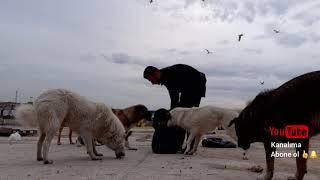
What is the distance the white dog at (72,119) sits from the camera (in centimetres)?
799

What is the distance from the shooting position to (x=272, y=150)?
564 cm

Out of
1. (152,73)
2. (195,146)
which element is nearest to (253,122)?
(195,146)

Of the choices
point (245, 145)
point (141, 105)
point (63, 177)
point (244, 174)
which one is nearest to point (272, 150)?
point (245, 145)

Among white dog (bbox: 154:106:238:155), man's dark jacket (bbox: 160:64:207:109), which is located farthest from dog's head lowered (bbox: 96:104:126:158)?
man's dark jacket (bbox: 160:64:207:109)

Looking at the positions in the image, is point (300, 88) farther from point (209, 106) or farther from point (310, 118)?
point (209, 106)

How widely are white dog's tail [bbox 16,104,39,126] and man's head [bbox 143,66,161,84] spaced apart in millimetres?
3115

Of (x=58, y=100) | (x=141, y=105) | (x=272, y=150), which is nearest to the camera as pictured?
(x=272, y=150)

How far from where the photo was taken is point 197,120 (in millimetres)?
10664

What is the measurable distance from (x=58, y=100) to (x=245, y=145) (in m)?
3.78

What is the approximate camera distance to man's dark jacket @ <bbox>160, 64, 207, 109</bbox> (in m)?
11.0

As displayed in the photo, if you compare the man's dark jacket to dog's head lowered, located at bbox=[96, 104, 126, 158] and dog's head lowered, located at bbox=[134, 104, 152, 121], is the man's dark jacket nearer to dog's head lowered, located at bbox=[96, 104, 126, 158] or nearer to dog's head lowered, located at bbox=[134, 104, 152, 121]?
dog's head lowered, located at bbox=[134, 104, 152, 121]

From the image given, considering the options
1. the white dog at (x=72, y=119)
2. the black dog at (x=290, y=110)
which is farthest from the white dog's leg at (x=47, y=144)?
the black dog at (x=290, y=110)

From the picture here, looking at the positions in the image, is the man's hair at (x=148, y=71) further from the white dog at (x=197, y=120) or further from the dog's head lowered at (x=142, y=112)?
the dog's head lowered at (x=142, y=112)

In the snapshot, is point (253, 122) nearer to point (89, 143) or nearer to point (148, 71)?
point (89, 143)
